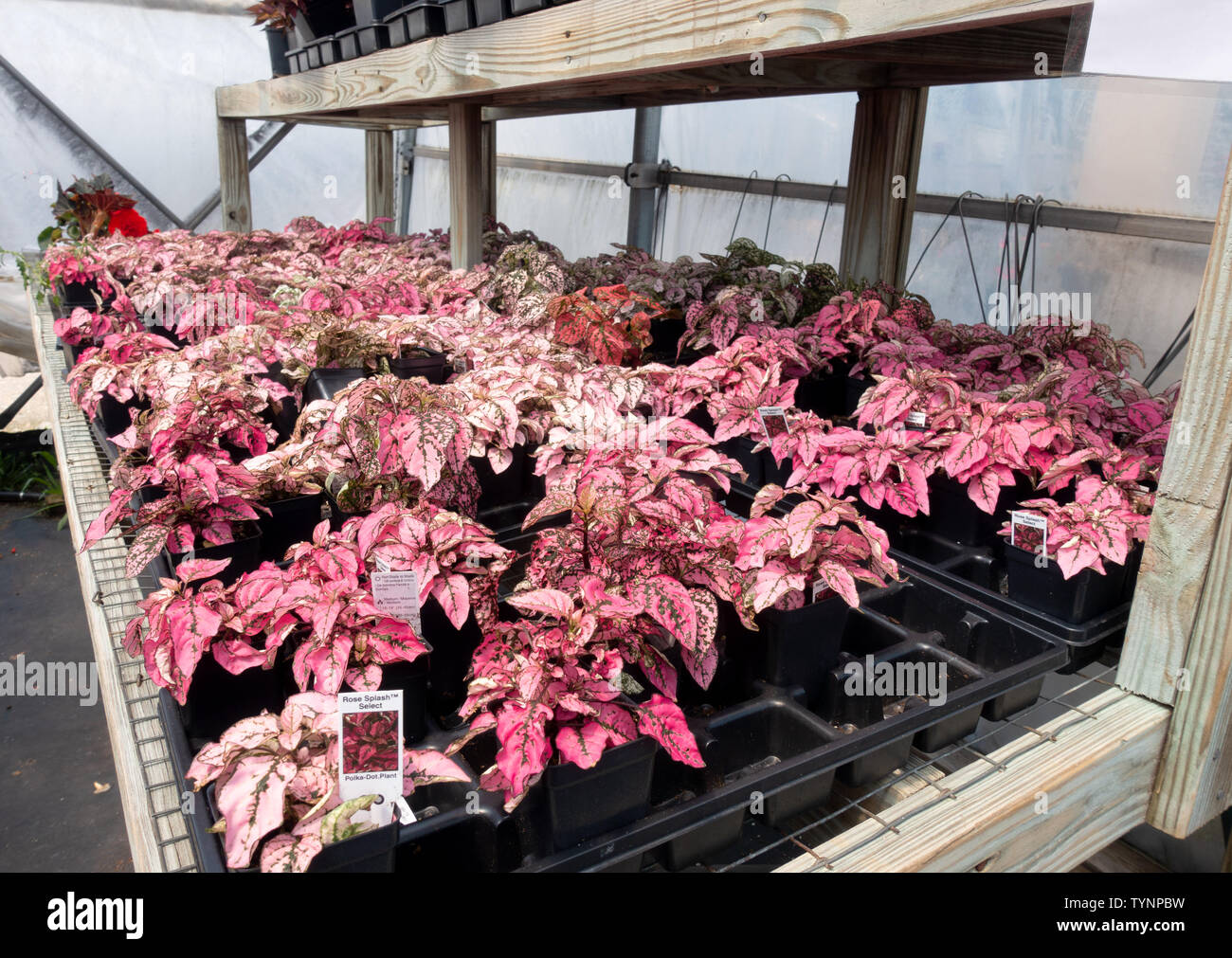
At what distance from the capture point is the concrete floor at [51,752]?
2.52 meters

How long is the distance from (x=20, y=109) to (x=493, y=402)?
766 cm

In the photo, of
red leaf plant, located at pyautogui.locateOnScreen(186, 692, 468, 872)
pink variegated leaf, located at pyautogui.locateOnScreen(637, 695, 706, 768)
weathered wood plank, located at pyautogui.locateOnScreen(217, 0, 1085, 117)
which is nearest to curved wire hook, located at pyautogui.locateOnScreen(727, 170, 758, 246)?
weathered wood plank, located at pyautogui.locateOnScreen(217, 0, 1085, 117)

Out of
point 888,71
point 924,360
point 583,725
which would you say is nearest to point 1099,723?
point 583,725

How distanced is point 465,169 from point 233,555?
1637 millimetres

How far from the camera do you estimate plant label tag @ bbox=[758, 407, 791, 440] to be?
5.81 feet

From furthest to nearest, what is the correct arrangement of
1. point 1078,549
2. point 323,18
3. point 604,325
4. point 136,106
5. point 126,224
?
1. point 136,106
2. point 126,224
3. point 323,18
4. point 604,325
5. point 1078,549

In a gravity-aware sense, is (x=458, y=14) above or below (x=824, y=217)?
above

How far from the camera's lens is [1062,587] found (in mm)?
1419

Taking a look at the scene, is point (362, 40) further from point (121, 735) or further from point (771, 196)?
point (121, 735)

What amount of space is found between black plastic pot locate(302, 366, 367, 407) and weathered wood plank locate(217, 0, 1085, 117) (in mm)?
722

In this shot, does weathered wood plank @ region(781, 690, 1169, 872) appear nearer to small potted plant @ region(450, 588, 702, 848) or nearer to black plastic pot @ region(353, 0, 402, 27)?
small potted plant @ region(450, 588, 702, 848)

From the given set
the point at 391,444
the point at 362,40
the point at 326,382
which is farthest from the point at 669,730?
the point at 362,40

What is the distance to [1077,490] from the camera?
1.49m
